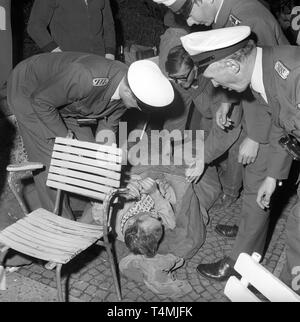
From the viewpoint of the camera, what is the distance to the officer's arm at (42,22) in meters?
4.79

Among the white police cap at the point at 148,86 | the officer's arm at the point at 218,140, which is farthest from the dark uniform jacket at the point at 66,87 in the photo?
the officer's arm at the point at 218,140

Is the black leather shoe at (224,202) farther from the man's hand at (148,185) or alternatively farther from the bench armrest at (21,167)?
the bench armrest at (21,167)

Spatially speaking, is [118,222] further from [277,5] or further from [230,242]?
[277,5]

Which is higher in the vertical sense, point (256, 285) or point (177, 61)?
point (177, 61)

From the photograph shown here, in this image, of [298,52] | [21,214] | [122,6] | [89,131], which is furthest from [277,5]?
[21,214]

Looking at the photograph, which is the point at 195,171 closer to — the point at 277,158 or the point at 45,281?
the point at 277,158

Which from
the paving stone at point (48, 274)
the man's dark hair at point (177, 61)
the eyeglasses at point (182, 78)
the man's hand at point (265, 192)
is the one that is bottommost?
the paving stone at point (48, 274)

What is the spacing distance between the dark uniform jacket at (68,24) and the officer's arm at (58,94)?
130 cm

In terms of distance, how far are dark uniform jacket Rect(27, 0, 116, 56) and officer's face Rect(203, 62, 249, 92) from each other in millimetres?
2662

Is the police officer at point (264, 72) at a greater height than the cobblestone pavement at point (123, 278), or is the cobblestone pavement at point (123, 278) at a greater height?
the police officer at point (264, 72)

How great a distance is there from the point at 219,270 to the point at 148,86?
6.03 feet

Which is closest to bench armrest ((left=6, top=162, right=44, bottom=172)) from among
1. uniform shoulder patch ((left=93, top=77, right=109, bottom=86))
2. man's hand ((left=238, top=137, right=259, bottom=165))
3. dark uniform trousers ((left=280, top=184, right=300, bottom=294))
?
uniform shoulder patch ((left=93, top=77, right=109, bottom=86))

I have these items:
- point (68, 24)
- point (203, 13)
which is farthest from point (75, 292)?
point (68, 24)

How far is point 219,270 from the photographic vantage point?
3.81 m
